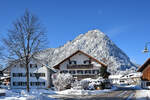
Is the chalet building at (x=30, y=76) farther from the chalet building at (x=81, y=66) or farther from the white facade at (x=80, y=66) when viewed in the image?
the white facade at (x=80, y=66)

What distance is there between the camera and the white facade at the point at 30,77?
50.8 m

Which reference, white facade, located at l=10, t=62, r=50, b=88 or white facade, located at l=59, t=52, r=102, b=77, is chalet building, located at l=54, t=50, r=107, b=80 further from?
white facade, located at l=10, t=62, r=50, b=88

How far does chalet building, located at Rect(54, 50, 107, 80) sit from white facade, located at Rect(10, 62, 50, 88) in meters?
4.42

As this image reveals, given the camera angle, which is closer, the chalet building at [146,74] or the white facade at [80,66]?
the chalet building at [146,74]

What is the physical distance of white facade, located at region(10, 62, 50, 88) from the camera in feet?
167

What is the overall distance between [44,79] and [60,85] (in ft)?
44.2

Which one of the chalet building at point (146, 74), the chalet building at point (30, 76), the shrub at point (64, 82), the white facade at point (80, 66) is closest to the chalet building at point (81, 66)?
the white facade at point (80, 66)

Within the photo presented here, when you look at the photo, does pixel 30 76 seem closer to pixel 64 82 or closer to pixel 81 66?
pixel 81 66

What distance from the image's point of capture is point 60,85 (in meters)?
39.8

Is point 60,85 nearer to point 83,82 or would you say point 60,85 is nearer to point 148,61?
point 83,82

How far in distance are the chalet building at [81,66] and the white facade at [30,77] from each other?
14.5 feet

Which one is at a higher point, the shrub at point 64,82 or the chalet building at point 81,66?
the chalet building at point 81,66

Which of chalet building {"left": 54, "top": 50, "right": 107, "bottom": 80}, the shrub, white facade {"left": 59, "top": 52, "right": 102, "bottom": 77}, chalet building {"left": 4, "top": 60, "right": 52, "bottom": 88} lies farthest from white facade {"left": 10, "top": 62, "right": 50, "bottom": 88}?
the shrub

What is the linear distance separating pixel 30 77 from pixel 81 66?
43.5 ft
